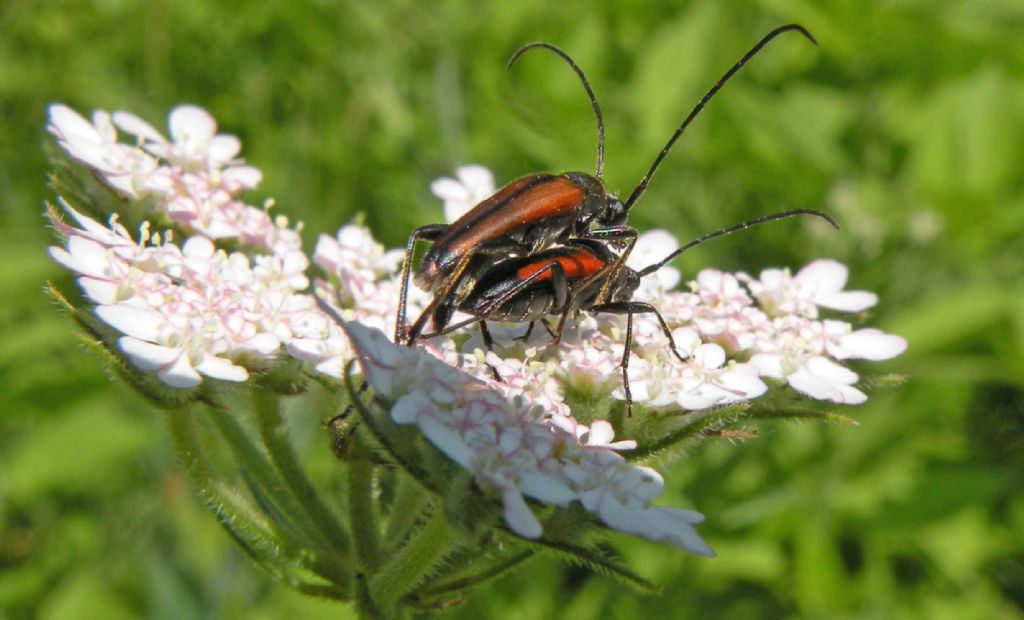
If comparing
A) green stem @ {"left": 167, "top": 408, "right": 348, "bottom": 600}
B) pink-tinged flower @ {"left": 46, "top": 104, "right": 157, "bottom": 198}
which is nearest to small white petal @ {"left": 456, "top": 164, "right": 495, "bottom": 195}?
pink-tinged flower @ {"left": 46, "top": 104, "right": 157, "bottom": 198}

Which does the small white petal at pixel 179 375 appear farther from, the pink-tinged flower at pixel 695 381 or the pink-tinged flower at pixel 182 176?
the pink-tinged flower at pixel 695 381

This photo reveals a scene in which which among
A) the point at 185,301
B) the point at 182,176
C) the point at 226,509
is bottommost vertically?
the point at 226,509

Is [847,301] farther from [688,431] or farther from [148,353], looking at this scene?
[148,353]

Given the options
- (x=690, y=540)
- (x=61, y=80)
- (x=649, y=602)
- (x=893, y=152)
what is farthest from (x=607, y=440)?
(x=61, y=80)

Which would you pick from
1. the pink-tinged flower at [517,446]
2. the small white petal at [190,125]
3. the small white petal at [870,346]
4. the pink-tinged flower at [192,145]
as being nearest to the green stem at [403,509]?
the pink-tinged flower at [517,446]

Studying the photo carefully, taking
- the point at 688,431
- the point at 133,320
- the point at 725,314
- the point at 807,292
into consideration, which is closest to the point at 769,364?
the point at 725,314

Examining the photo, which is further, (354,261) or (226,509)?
(354,261)

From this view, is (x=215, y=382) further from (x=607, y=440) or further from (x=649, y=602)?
(x=649, y=602)
